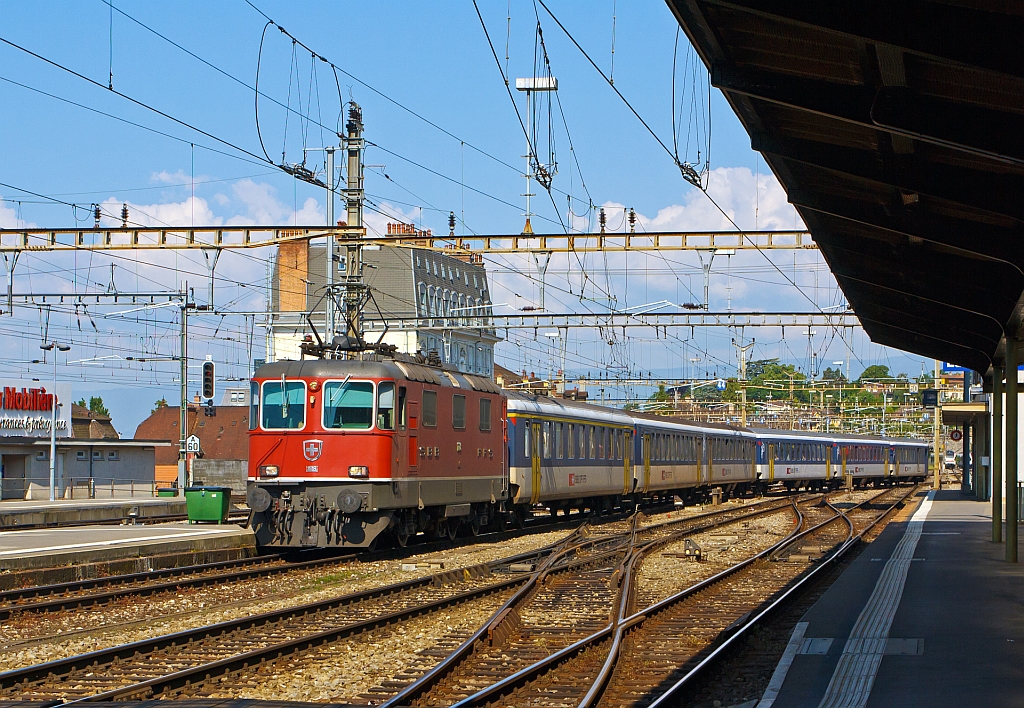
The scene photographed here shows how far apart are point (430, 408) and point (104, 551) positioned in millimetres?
5300

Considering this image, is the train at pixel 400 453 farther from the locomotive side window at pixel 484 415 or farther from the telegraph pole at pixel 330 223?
the telegraph pole at pixel 330 223

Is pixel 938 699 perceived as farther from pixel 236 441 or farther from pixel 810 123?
pixel 236 441

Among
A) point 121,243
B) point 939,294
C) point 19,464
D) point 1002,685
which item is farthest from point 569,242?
point 19,464

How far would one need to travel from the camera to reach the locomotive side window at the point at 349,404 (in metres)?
17.9

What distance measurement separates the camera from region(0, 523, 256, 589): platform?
53.4 feet

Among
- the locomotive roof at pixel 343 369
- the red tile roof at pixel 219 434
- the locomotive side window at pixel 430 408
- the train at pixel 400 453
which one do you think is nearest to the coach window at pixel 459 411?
the train at pixel 400 453

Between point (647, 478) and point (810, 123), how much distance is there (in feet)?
78.0

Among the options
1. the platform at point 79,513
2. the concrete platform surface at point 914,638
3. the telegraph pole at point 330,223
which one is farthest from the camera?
the platform at point 79,513

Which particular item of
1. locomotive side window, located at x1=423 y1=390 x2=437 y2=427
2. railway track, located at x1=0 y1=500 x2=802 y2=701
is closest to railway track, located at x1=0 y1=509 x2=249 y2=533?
locomotive side window, located at x1=423 y1=390 x2=437 y2=427

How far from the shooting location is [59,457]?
150ft

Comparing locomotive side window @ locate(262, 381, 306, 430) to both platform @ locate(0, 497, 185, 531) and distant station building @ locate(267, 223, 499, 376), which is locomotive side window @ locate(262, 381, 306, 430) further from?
distant station building @ locate(267, 223, 499, 376)

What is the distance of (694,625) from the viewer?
12.3m

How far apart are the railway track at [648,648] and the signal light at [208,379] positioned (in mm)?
21434

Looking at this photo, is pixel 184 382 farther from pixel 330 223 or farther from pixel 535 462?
pixel 535 462
